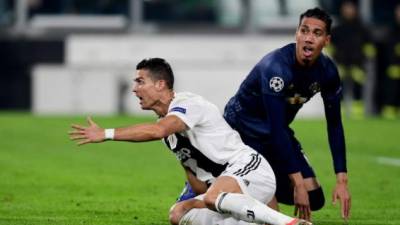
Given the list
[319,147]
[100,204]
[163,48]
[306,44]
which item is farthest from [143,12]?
[306,44]

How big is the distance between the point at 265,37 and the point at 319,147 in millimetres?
9069

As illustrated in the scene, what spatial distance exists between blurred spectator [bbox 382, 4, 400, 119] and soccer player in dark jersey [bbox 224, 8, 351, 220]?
58.4 ft

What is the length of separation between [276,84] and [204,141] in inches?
29.8

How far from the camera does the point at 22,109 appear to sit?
3123 centimetres

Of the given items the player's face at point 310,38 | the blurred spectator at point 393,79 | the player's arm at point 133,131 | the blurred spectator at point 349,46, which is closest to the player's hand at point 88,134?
the player's arm at point 133,131

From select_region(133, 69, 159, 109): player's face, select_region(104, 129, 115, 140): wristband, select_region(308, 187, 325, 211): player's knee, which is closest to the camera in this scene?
select_region(104, 129, 115, 140): wristband

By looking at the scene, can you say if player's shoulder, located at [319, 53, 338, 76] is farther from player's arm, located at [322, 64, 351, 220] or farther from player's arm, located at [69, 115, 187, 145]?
player's arm, located at [69, 115, 187, 145]

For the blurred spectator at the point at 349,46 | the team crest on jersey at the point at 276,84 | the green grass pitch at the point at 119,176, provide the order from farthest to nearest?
the blurred spectator at the point at 349,46 < the green grass pitch at the point at 119,176 < the team crest on jersey at the point at 276,84

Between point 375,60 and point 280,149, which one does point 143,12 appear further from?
point 280,149

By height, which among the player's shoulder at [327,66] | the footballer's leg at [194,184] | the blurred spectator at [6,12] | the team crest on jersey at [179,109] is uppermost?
the player's shoulder at [327,66]

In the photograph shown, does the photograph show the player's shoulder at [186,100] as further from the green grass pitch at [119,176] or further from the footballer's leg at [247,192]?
the green grass pitch at [119,176]

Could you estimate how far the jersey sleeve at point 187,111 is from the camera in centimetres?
1035

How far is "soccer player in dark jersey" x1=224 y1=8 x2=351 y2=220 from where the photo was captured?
10.9 m

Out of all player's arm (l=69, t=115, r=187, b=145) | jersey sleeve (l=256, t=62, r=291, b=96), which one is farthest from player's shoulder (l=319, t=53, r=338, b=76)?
player's arm (l=69, t=115, r=187, b=145)
